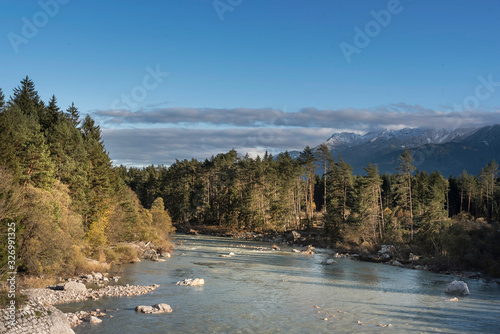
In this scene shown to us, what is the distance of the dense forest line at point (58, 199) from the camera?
102ft

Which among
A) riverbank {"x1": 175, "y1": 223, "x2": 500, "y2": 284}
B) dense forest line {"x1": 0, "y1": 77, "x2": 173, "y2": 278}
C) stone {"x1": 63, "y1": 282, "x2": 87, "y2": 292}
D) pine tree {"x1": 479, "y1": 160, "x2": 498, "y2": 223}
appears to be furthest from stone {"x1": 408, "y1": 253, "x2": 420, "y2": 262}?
pine tree {"x1": 479, "y1": 160, "x2": 498, "y2": 223}

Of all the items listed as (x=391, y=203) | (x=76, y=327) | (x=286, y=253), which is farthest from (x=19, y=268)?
(x=391, y=203)

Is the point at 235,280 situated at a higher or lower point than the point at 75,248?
lower

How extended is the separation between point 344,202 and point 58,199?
5449 centimetres

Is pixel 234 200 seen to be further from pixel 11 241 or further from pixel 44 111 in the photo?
pixel 11 241

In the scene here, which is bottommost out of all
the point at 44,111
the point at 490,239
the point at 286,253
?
the point at 286,253

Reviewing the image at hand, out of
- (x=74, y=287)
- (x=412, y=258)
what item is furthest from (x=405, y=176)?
(x=74, y=287)

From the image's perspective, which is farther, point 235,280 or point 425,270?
point 425,270

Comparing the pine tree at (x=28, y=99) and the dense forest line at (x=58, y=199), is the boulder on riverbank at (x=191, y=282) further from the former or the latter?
the pine tree at (x=28, y=99)

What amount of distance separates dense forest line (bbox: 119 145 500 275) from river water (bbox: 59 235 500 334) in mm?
10416

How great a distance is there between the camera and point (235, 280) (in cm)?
3991

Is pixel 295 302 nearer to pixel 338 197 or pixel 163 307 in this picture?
pixel 163 307

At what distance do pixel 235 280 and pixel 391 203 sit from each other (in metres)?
75.2

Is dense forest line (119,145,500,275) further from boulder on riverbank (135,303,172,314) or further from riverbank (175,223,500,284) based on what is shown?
boulder on riverbank (135,303,172,314)
